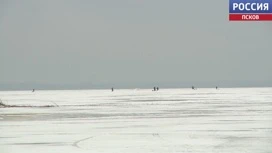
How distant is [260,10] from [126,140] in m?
12.9

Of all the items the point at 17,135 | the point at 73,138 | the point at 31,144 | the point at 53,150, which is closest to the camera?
the point at 53,150

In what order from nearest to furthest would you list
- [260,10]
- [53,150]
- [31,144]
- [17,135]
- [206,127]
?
[53,150] < [31,144] < [17,135] < [206,127] < [260,10]

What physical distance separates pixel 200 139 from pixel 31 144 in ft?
22.6

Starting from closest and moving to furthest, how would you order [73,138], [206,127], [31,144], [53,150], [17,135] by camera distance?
[53,150]
[31,144]
[73,138]
[17,135]
[206,127]

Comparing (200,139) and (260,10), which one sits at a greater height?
(260,10)

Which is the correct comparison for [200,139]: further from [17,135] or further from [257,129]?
[17,135]

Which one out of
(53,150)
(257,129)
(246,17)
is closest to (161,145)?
(53,150)

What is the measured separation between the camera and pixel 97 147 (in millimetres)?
19578

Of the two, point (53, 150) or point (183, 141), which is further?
point (183, 141)

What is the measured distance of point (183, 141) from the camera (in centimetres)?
2117

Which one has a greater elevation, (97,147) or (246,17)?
(246,17)

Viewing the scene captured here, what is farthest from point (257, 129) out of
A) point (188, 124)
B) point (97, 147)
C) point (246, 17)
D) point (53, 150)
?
point (53, 150)

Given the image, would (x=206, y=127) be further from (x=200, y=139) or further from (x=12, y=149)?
(x=12, y=149)

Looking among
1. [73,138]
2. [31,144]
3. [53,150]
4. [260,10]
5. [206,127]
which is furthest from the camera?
[260,10]
